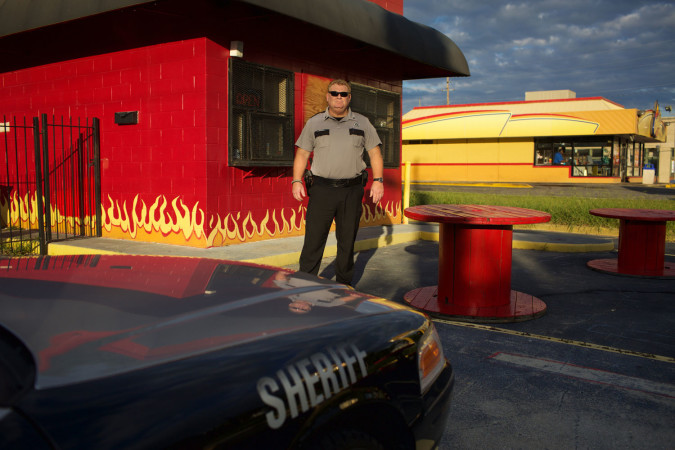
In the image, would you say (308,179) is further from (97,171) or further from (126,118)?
(97,171)

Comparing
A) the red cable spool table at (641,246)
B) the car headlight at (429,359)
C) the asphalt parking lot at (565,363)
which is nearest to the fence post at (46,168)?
the asphalt parking lot at (565,363)

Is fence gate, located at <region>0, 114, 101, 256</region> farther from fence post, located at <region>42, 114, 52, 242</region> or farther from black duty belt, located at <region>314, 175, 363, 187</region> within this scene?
black duty belt, located at <region>314, 175, 363, 187</region>

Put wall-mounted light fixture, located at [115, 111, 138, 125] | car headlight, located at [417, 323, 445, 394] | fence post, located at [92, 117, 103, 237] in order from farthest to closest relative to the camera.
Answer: fence post, located at [92, 117, 103, 237] < wall-mounted light fixture, located at [115, 111, 138, 125] < car headlight, located at [417, 323, 445, 394]

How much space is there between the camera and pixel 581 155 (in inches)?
1344

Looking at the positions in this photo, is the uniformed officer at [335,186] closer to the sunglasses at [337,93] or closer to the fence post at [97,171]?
the sunglasses at [337,93]

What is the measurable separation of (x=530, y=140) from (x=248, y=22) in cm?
3024

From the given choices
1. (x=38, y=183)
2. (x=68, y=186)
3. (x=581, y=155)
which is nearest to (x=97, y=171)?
(x=68, y=186)

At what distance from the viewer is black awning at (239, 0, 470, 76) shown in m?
7.28

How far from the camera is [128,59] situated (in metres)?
8.40

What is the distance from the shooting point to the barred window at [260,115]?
8.09 metres

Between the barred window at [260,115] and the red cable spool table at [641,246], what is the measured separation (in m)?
4.65

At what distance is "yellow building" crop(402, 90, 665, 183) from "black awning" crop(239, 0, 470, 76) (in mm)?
24091

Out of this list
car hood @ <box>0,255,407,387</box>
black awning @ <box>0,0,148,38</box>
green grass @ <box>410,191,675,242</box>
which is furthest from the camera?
green grass @ <box>410,191,675,242</box>

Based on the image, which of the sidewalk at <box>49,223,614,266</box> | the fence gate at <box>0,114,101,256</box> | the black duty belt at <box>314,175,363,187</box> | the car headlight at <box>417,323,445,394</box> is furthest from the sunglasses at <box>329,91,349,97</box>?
the fence gate at <box>0,114,101,256</box>
